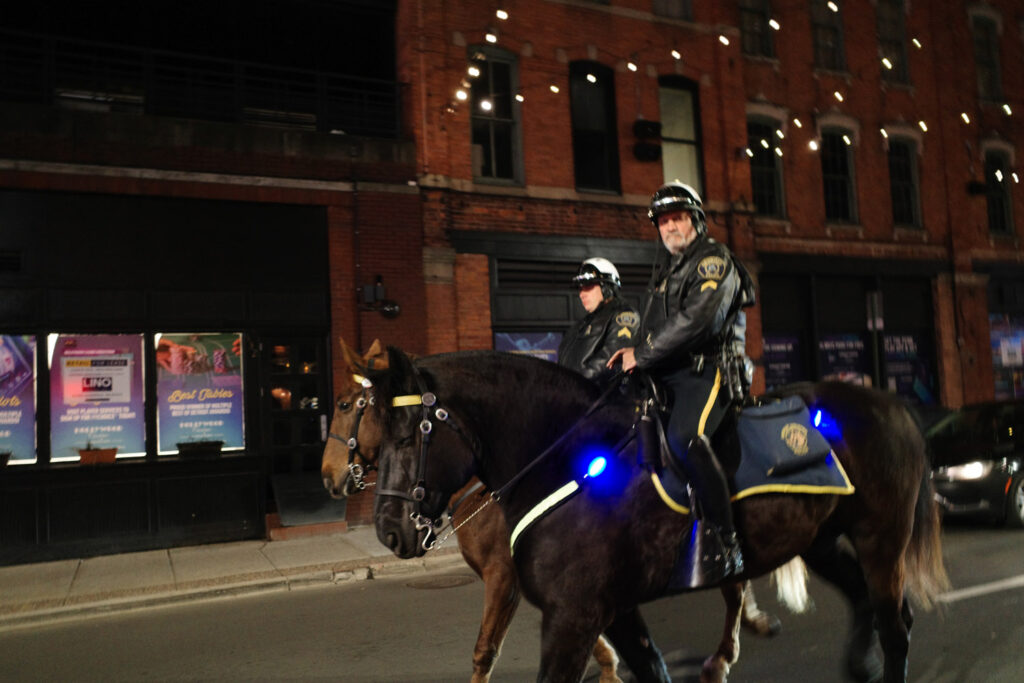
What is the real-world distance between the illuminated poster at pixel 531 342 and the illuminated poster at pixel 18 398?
7234mm

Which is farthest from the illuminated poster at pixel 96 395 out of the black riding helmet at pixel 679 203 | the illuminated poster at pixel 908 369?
the illuminated poster at pixel 908 369

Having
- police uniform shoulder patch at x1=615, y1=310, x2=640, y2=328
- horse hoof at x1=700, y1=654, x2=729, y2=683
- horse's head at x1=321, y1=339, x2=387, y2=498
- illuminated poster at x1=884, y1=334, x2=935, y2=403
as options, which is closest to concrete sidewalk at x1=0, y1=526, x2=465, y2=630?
horse's head at x1=321, y1=339, x2=387, y2=498

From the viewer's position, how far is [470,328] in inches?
523

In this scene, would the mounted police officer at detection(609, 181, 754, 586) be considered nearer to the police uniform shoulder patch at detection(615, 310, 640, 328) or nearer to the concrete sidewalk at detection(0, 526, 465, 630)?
the police uniform shoulder patch at detection(615, 310, 640, 328)

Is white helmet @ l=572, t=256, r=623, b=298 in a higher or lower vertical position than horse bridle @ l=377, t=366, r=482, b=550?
higher

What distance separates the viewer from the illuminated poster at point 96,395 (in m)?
10.7

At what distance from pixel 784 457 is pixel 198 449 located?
32.0 feet

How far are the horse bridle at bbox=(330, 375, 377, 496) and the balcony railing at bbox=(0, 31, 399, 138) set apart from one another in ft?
30.0

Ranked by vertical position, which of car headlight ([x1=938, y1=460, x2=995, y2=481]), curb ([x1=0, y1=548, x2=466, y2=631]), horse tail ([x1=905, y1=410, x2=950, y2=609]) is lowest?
curb ([x1=0, y1=548, x2=466, y2=631])

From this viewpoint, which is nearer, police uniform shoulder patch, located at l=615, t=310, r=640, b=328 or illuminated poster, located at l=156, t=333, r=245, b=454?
police uniform shoulder patch, located at l=615, t=310, r=640, b=328

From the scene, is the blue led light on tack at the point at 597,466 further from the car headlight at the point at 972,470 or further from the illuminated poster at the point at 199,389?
the illuminated poster at the point at 199,389

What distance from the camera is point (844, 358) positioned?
1847 centimetres

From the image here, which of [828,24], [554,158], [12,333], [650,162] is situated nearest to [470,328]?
[554,158]

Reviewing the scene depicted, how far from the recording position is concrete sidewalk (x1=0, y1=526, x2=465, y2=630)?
26.8 feet
